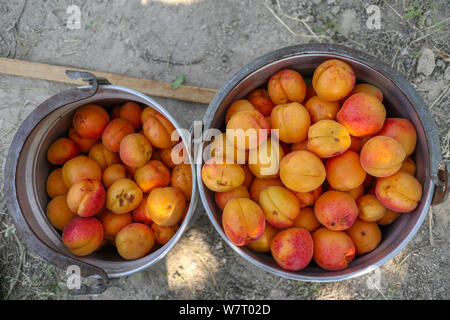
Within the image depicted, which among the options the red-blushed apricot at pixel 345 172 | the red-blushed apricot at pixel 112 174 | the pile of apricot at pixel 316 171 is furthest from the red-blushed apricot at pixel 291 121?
the red-blushed apricot at pixel 112 174

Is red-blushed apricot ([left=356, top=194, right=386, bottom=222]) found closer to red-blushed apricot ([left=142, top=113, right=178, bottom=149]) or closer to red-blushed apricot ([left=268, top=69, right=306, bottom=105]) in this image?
red-blushed apricot ([left=268, top=69, right=306, bottom=105])

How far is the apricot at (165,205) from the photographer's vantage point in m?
1.94

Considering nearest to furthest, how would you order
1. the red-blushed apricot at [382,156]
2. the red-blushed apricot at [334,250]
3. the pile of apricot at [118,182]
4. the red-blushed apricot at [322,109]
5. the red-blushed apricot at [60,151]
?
the red-blushed apricot at [382,156] < the red-blushed apricot at [334,250] < the red-blushed apricot at [322,109] < the pile of apricot at [118,182] < the red-blushed apricot at [60,151]

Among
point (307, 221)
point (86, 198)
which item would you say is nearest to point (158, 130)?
point (86, 198)

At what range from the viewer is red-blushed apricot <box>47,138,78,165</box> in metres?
2.19

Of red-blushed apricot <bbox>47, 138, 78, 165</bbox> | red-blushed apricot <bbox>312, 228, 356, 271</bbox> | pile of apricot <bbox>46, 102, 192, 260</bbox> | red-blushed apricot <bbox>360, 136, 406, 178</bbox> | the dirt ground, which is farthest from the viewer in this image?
the dirt ground

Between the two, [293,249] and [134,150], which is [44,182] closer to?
[134,150]

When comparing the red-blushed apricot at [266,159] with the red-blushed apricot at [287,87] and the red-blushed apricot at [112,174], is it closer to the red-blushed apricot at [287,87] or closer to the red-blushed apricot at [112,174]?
the red-blushed apricot at [287,87]

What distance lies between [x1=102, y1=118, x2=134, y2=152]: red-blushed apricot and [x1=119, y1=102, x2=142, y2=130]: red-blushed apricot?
66 mm

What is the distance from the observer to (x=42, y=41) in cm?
293

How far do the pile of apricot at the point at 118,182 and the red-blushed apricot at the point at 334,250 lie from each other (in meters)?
0.82

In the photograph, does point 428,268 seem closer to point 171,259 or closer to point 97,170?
point 171,259

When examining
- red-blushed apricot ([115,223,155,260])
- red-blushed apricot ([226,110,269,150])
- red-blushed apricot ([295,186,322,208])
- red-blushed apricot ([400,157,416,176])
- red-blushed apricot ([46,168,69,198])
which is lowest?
red-blushed apricot ([115,223,155,260])

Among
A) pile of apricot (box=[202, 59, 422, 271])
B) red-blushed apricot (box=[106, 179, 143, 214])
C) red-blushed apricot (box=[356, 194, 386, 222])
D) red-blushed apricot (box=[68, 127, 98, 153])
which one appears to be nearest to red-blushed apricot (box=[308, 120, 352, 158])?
pile of apricot (box=[202, 59, 422, 271])
